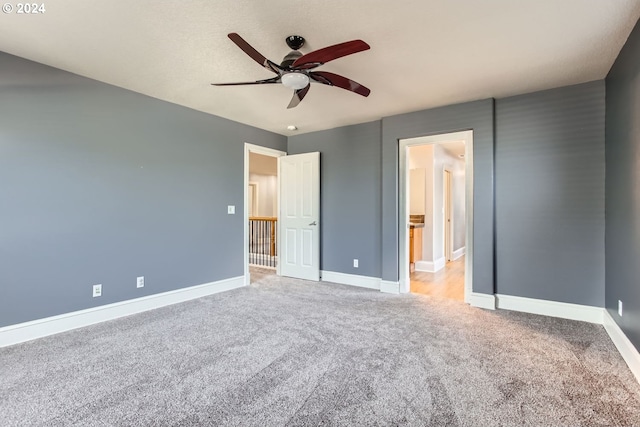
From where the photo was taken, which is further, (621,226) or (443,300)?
(443,300)

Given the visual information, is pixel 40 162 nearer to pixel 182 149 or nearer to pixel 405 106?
pixel 182 149

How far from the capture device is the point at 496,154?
11.6 ft

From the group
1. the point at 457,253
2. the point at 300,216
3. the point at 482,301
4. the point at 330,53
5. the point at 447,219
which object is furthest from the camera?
the point at 457,253

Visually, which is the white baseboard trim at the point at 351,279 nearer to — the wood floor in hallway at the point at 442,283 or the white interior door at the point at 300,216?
the white interior door at the point at 300,216

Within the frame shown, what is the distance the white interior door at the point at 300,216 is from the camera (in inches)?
196

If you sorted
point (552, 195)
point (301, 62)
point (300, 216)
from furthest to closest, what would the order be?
point (300, 216)
point (552, 195)
point (301, 62)

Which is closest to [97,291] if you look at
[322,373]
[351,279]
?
[322,373]

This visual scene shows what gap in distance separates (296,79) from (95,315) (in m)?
3.11

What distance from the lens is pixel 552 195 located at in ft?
10.6

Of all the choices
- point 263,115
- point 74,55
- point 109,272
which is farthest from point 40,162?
point 263,115

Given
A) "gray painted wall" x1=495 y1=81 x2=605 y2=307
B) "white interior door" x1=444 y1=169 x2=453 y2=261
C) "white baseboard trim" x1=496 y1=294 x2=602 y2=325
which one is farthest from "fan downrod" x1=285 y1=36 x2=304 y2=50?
"white interior door" x1=444 y1=169 x2=453 y2=261

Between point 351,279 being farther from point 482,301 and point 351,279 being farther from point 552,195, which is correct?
point 552,195

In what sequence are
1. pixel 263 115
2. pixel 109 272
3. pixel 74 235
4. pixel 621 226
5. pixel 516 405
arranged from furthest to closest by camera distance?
pixel 263 115
pixel 109 272
pixel 74 235
pixel 621 226
pixel 516 405

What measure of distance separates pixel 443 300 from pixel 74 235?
4239 mm
